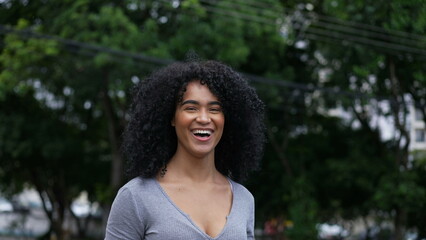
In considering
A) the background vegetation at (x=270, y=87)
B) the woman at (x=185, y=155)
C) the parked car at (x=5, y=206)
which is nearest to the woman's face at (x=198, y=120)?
the woman at (x=185, y=155)

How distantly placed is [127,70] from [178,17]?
1610mm

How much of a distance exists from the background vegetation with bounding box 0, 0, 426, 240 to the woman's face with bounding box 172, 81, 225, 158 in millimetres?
7400

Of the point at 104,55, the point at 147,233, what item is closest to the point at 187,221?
the point at 147,233

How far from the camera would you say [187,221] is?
90.7 inches

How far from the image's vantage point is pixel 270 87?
14.7 meters

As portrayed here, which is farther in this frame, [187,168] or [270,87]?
[270,87]

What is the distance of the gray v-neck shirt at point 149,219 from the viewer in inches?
89.3

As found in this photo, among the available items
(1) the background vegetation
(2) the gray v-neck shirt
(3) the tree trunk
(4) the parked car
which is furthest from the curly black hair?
(4) the parked car

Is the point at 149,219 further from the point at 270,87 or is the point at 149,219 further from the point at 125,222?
the point at 270,87

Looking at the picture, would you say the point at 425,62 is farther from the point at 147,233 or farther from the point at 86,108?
the point at 147,233

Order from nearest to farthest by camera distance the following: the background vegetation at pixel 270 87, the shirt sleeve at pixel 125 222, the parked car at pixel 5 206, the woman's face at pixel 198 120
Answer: the shirt sleeve at pixel 125 222
the woman's face at pixel 198 120
the background vegetation at pixel 270 87
the parked car at pixel 5 206

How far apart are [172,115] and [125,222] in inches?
17.3

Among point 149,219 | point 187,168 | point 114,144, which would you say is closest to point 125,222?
point 149,219

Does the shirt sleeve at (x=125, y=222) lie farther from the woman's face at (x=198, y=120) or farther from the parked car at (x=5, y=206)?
the parked car at (x=5, y=206)
